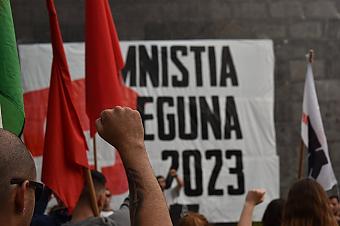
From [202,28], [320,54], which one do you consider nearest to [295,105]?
[320,54]

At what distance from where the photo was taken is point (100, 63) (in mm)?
5680

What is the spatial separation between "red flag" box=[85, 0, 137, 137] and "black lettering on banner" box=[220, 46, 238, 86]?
4.10 metres

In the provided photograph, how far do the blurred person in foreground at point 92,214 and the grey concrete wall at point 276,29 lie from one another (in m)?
5.38

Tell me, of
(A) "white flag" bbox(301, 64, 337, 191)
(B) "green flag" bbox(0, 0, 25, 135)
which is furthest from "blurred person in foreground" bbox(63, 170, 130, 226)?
(A) "white flag" bbox(301, 64, 337, 191)

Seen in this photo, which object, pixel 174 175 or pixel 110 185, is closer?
pixel 110 185

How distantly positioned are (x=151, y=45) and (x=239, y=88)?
3.60 feet

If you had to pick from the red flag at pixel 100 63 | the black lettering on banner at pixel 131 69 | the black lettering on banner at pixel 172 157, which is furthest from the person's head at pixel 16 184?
the black lettering on banner at pixel 131 69

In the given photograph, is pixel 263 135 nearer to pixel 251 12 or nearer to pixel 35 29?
pixel 251 12

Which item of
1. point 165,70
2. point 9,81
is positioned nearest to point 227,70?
Answer: point 165,70

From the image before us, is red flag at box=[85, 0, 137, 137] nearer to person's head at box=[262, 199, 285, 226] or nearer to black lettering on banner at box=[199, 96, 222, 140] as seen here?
person's head at box=[262, 199, 285, 226]

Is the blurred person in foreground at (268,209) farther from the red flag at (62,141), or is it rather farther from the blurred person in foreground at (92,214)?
the red flag at (62,141)

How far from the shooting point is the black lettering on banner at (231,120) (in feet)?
32.6

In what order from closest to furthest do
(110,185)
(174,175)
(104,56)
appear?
(104,56) → (110,185) → (174,175)

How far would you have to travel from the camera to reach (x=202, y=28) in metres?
10.4
